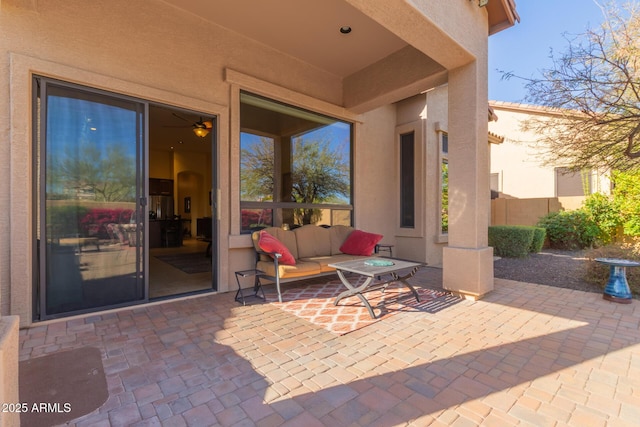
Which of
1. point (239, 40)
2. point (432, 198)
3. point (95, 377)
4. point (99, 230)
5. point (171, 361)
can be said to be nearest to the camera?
point (95, 377)

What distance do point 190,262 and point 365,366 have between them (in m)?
5.89

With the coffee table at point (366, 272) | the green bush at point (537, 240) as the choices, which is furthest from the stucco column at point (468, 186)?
the green bush at point (537, 240)

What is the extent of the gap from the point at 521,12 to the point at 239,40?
4459mm

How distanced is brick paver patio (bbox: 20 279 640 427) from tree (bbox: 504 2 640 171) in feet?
9.16

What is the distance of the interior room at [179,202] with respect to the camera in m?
5.60

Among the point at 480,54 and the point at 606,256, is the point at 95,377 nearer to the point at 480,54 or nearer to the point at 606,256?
the point at 480,54

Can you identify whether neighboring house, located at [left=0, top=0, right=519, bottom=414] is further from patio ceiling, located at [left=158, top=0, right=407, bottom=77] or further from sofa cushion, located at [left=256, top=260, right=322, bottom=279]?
sofa cushion, located at [left=256, top=260, right=322, bottom=279]

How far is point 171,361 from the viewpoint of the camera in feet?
8.16

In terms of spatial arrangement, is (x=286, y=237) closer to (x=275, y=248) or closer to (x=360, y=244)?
(x=275, y=248)

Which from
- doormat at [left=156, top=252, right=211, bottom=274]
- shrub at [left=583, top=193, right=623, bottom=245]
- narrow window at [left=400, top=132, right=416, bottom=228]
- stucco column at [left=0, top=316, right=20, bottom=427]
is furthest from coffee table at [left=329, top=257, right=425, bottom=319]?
shrub at [left=583, top=193, right=623, bottom=245]

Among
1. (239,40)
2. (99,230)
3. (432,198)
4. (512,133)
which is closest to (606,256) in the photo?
(432,198)

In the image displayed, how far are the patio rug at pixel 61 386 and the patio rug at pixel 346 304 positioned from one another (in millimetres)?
1956

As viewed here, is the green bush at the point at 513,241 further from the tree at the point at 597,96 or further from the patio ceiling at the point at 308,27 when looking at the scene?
the patio ceiling at the point at 308,27

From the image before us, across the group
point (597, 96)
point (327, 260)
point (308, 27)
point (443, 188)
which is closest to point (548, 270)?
point (443, 188)
